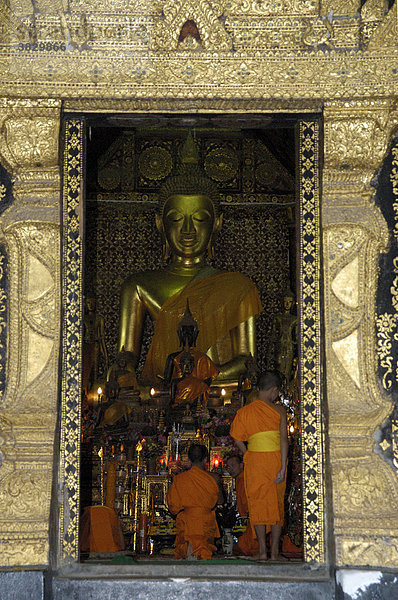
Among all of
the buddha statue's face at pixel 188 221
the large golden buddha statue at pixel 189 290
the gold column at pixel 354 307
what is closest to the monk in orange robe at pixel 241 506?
the large golden buddha statue at pixel 189 290

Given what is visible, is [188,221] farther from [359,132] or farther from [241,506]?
[359,132]

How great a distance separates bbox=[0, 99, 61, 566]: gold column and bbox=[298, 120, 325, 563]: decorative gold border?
1.77 metres

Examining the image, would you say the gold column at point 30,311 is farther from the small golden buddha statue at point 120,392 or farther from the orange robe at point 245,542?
the small golden buddha statue at point 120,392

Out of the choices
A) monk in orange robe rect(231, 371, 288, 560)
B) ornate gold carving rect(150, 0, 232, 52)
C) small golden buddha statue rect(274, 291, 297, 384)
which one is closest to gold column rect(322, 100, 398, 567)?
ornate gold carving rect(150, 0, 232, 52)

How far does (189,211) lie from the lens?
10680mm

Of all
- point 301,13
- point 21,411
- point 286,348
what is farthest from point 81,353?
point 286,348

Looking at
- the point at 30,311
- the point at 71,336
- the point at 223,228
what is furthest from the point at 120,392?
the point at 30,311

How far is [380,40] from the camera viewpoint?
6.47 m

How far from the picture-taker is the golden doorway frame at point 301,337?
6367mm

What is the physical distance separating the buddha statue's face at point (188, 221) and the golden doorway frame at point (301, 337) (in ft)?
13.1

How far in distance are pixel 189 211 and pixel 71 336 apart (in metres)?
4.39

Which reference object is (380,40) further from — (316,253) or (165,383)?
(165,383)

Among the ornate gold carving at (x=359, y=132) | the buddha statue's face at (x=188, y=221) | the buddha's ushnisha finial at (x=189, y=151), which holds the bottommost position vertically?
the ornate gold carving at (x=359, y=132)

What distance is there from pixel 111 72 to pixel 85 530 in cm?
413
